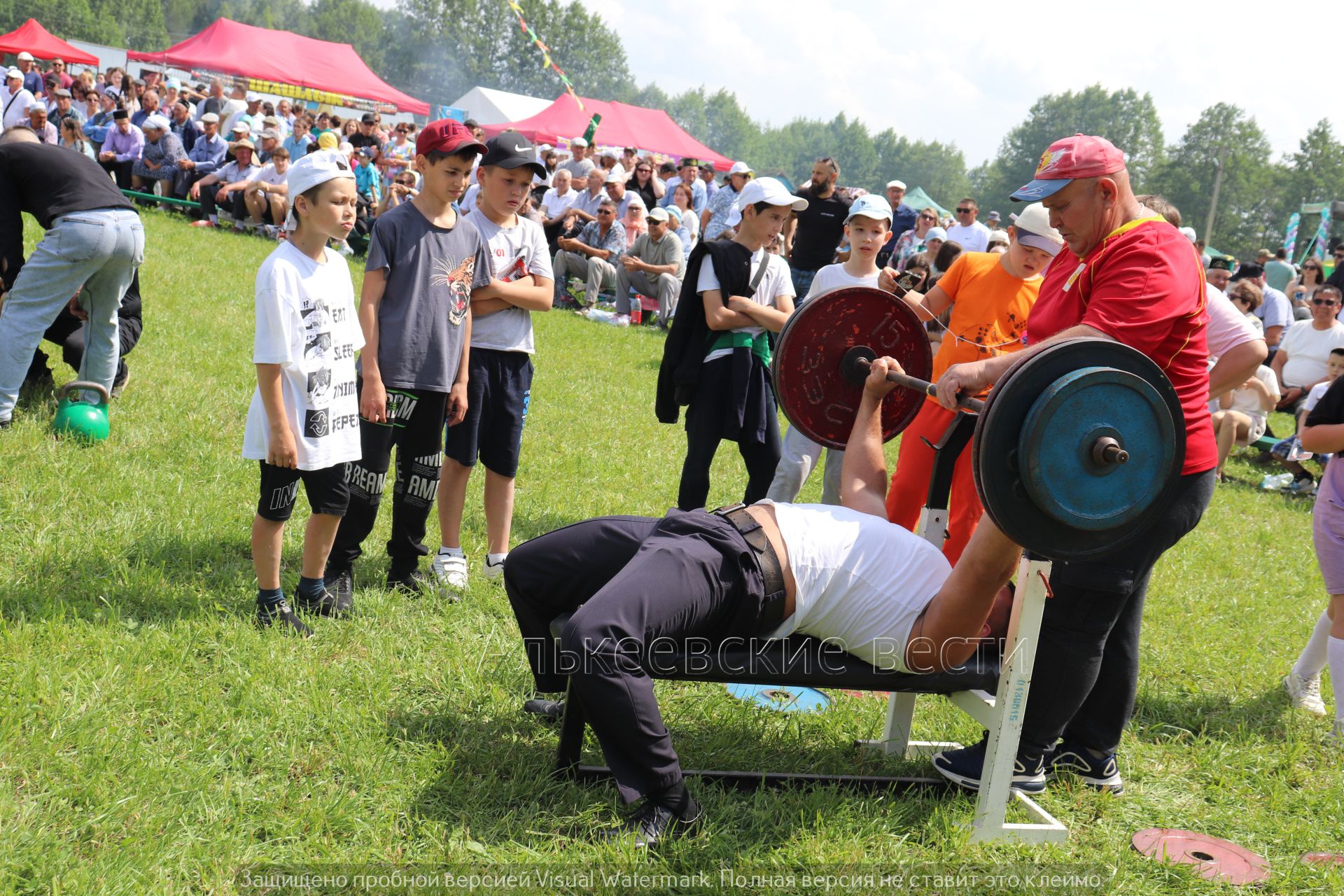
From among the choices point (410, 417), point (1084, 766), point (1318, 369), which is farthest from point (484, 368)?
point (1318, 369)

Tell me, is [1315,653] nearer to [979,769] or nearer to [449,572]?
[979,769]

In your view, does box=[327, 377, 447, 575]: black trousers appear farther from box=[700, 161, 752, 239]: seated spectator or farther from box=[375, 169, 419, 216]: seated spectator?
box=[375, 169, 419, 216]: seated spectator

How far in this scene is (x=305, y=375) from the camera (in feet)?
12.8

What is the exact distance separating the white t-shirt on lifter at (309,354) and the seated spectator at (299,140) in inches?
587

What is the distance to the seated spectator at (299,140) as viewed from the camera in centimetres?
1825

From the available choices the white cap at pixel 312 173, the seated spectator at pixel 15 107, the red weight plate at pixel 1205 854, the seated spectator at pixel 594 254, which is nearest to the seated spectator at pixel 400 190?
the seated spectator at pixel 594 254

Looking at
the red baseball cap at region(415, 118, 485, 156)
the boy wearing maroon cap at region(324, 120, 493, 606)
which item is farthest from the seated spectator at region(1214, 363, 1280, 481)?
the red baseball cap at region(415, 118, 485, 156)

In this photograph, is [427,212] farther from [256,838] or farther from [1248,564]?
[1248,564]

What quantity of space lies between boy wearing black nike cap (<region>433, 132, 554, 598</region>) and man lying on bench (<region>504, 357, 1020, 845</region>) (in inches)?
60.9

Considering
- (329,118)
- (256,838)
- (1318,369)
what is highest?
(329,118)

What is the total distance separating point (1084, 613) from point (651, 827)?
1628 millimetres

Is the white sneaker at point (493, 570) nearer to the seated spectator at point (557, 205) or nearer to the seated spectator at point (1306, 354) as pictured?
the seated spectator at point (1306, 354)

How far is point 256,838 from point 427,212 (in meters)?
2.71

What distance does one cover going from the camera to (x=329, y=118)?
2180cm
